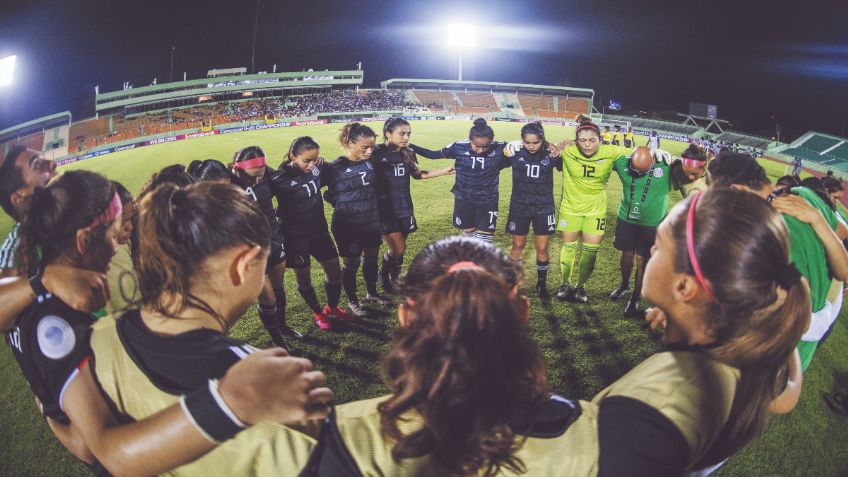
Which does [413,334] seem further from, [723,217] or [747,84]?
[747,84]

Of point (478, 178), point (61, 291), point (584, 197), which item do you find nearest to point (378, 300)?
point (478, 178)

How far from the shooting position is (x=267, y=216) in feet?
14.7

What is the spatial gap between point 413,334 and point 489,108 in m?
57.7

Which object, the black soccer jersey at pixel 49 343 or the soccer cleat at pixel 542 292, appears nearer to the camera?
the black soccer jersey at pixel 49 343

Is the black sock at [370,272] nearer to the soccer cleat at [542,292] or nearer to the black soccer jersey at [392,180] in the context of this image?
the black soccer jersey at [392,180]

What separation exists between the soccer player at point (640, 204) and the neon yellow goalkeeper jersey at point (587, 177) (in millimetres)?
152

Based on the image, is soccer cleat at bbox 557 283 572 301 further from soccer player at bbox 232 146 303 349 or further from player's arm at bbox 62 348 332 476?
player's arm at bbox 62 348 332 476

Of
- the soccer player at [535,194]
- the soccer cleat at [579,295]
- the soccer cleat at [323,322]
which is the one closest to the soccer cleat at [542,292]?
the soccer player at [535,194]

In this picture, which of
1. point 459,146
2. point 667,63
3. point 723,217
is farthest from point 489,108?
point 723,217

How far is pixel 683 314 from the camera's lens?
1463mm

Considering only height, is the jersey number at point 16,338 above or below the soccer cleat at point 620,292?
above

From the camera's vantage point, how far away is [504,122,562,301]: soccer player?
221 inches

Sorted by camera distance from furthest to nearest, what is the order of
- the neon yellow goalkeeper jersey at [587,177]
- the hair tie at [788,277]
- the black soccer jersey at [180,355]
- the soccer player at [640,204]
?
1. the neon yellow goalkeeper jersey at [587,177]
2. the soccer player at [640,204]
3. the hair tie at [788,277]
4. the black soccer jersey at [180,355]

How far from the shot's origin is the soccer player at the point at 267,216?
4340 millimetres
